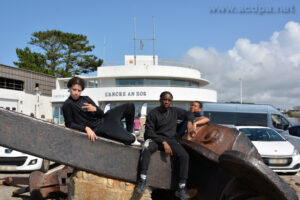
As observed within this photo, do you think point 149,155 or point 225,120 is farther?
point 225,120

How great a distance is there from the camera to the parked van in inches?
731

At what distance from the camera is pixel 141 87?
102 ft

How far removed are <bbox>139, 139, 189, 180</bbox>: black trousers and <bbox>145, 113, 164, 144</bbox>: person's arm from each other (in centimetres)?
7

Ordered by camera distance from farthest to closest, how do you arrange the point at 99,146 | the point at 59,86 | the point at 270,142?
the point at 59,86 → the point at 270,142 → the point at 99,146

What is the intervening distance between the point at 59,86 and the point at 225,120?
2480 centimetres

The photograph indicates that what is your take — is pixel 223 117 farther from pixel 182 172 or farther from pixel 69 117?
pixel 69 117

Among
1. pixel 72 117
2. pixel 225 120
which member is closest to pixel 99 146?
pixel 72 117

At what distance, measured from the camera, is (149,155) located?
3133 millimetres

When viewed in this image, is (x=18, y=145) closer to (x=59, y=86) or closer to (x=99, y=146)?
(x=99, y=146)

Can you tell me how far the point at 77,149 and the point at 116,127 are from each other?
516mm

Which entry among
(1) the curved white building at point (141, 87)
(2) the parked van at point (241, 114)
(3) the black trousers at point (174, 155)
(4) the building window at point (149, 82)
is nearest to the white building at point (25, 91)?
(1) the curved white building at point (141, 87)

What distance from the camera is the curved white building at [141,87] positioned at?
31.3m

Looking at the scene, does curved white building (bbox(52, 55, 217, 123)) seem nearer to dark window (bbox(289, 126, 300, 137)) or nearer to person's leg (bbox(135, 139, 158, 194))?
dark window (bbox(289, 126, 300, 137))

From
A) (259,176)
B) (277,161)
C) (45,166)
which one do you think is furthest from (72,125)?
(277,161)
